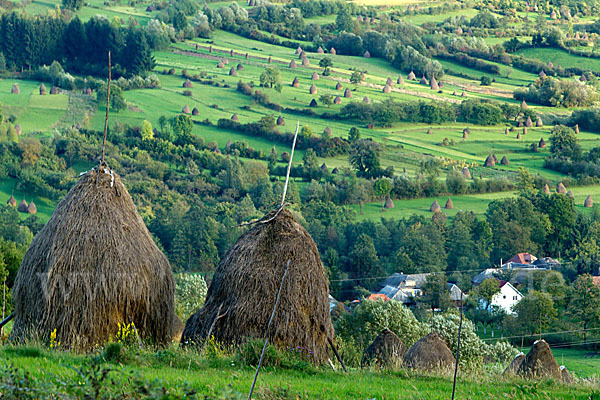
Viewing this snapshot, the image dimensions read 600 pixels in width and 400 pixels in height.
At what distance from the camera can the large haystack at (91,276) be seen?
1270cm

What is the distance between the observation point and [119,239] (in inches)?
519

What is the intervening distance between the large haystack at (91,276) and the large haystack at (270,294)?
3.30ft

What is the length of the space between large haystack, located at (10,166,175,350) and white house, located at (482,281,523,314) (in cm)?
4775

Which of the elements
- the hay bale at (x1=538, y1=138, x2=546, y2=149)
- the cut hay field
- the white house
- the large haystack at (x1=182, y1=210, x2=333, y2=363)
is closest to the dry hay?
the white house

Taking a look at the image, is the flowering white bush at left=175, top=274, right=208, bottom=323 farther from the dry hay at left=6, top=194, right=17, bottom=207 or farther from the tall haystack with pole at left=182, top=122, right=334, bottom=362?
the dry hay at left=6, top=194, right=17, bottom=207

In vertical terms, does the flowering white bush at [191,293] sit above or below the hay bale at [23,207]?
above

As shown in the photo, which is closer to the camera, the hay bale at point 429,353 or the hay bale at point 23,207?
the hay bale at point 429,353

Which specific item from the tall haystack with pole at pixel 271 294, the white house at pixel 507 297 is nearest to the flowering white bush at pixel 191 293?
the white house at pixel 507 297

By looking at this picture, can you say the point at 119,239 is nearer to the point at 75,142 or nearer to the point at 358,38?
the point at 75,142

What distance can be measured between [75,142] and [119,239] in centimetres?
9382

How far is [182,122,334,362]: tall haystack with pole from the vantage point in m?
13.0

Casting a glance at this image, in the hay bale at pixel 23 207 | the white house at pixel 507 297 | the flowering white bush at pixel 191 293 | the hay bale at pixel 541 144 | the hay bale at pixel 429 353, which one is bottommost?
the hay bale at pixel 23 207

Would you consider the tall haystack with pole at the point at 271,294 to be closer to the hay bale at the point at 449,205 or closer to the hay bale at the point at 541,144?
the hay bale at the point at 449,205

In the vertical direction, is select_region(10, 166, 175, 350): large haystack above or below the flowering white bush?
above
